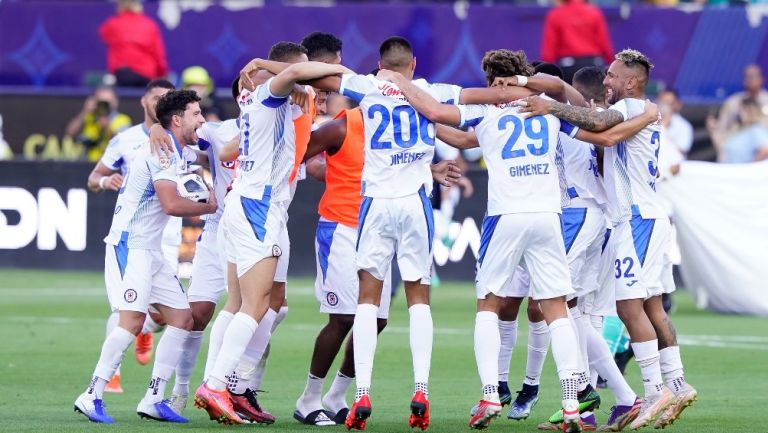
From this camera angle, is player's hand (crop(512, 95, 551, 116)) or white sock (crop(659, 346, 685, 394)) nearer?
player's hand (crop(512, 95, 551, 116))

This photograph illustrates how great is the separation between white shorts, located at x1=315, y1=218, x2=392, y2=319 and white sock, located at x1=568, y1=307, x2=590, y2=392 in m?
1.26

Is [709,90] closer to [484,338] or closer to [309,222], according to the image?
[309,222]

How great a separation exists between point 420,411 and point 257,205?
1.76 m

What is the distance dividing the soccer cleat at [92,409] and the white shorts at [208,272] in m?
1.11

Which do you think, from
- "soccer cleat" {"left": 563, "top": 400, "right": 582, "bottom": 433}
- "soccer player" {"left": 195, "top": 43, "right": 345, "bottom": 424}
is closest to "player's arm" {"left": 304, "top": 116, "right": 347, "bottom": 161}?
"soccer player" {"left": 195, "top": 43, "right": 345, "bottom": 424}

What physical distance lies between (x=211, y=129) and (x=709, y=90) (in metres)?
14.6

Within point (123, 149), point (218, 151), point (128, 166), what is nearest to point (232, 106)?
point (123, 149)

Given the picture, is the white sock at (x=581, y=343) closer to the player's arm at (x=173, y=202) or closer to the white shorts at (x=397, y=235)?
the white shorts at (x=397, y=235)

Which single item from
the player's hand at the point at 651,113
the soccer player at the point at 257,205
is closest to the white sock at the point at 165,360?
the soccer player at the point at 257,205

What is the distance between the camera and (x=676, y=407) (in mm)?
9625

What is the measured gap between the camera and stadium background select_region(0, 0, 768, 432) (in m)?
15.6

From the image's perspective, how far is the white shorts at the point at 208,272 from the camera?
10.7m

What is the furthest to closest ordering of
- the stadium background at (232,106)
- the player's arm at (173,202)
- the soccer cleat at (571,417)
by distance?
the stadium background at (232,106) < the player's arm at (173,202) < the soccer cleat at (571,417)

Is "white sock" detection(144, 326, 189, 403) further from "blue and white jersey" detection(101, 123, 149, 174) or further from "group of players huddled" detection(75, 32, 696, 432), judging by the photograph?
"blue and white jersey" detection(101, 123, 149, 174)
